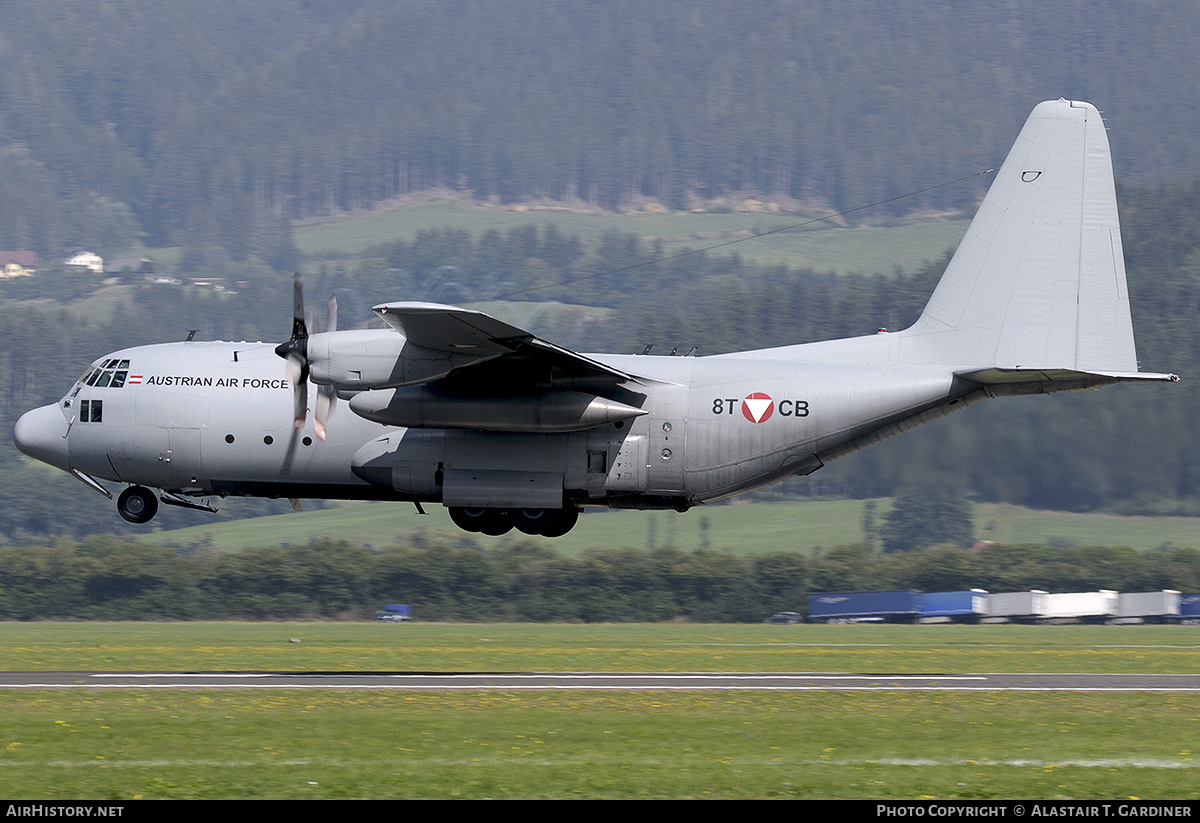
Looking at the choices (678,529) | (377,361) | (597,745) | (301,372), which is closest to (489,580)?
(678,529)

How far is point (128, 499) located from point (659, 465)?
11.3 meters

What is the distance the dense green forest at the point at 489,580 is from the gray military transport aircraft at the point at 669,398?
4708cm

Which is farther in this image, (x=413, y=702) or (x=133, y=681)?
(x=133, y=681)

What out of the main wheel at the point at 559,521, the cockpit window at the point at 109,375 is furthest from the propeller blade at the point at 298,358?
the main wheel at the point at 559,521

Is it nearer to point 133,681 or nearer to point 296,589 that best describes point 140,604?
point 296,589

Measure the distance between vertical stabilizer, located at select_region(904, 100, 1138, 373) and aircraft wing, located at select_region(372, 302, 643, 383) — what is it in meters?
7.14

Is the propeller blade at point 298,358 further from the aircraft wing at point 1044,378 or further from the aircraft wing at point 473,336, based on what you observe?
the aircraft wing at point 1044,378

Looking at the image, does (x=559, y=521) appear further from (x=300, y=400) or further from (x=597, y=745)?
(x=597, y=745)

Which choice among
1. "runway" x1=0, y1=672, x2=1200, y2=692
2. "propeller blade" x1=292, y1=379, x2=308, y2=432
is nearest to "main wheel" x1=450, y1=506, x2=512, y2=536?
"runway" x1=0, y1=672, x2=1200, y2=692

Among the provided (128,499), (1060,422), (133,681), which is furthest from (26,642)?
(1060,422)

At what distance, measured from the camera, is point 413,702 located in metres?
23.0

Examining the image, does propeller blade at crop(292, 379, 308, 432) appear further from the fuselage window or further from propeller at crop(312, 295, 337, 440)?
the fuselage window

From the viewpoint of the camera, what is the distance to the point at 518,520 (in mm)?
28719

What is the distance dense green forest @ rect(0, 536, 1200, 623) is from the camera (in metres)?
75.1
